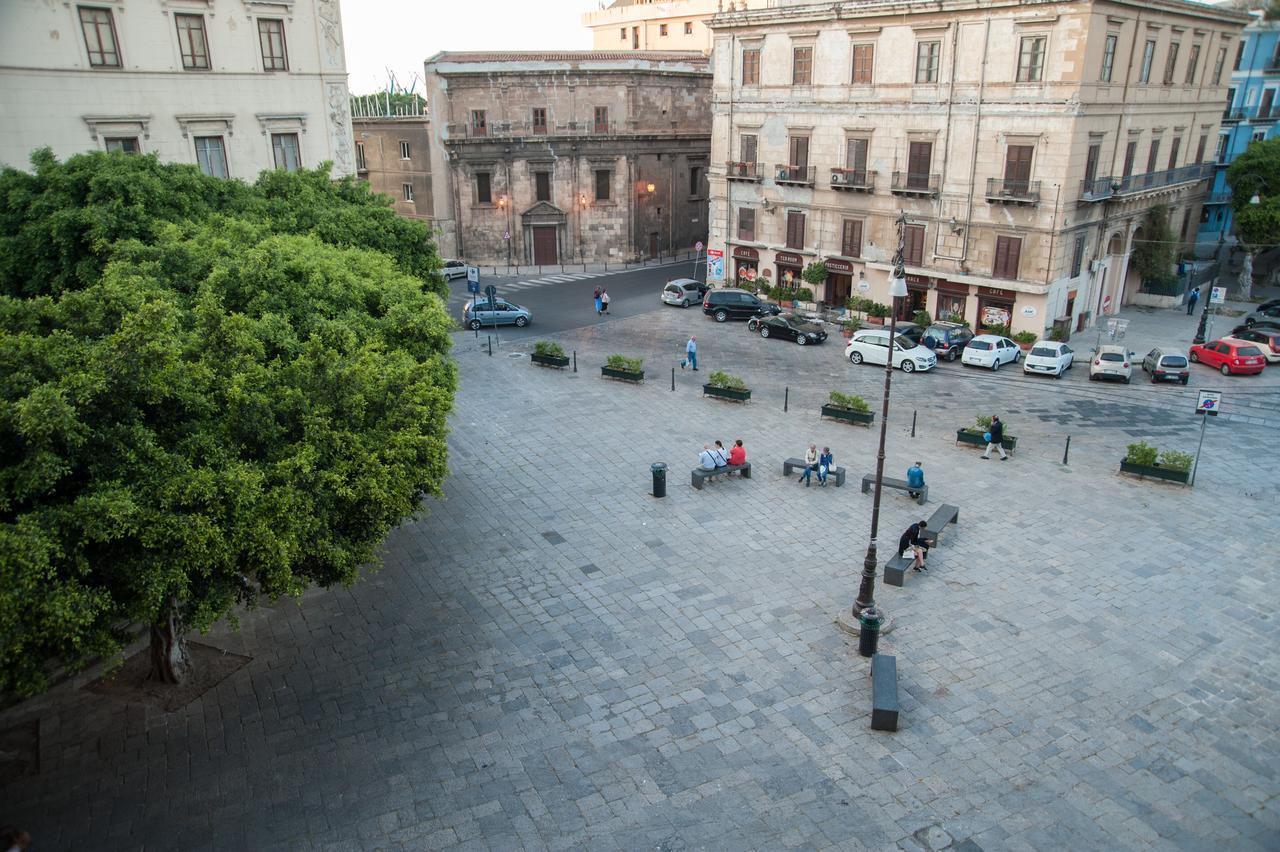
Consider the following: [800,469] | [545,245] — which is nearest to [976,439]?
[800,469]

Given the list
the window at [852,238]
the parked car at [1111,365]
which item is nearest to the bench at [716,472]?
the parked car at [1111,365]

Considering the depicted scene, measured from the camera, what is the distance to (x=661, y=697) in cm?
1555

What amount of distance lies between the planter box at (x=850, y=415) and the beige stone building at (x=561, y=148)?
105 ft

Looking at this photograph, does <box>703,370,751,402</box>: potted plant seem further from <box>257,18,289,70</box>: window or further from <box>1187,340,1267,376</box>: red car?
<box>1187,340,1267,376</box>: red car

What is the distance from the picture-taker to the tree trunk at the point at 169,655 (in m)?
15.6

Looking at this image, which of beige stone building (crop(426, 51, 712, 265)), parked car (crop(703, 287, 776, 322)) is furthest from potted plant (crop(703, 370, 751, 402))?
beige stone building (crop(426, 51, 712, 265))

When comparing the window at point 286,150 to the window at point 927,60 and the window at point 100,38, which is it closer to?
the window at point 100,38

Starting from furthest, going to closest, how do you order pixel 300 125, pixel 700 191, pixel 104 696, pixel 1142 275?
pixel 700 191 < pixel 1142 275 < pixel 300 125 < pixel 104 696

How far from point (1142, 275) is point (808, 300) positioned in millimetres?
17077

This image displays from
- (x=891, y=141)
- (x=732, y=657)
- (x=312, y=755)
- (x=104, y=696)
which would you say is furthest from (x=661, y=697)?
(x=891, y=141)

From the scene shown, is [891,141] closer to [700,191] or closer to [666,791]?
[700,191]

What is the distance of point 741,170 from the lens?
46.4 meters

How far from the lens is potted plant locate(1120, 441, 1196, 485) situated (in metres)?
23.9

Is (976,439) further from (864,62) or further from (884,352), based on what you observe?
(864,62)
